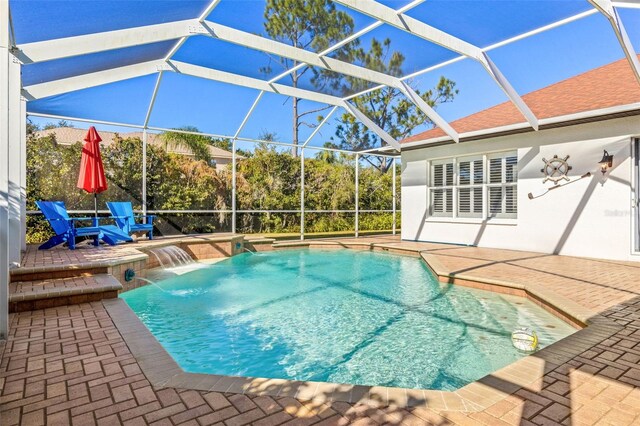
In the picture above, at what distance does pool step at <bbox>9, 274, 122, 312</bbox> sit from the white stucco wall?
32.0ft

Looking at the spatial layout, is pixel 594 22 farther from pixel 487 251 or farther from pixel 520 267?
pixel 487 251

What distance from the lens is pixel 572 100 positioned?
9680mm

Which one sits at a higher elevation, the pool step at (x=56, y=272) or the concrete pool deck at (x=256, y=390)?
the pool step at (x=56, y=272)

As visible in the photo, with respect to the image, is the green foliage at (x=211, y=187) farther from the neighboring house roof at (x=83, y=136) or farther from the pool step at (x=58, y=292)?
the pool step at (x=58, y=292)

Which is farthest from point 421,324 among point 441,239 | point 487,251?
point 441,239

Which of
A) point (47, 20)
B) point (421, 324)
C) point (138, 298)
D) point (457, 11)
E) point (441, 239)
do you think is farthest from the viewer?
point (441, 239)

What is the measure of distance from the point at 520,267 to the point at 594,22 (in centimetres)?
490

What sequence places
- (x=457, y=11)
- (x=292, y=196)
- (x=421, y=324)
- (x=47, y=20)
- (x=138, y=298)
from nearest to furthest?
(x=421, y=324)
(x=47, y=20)
(x=138, y=298)
(x=457, y=11)
(x=292, y=196)

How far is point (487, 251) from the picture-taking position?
32.7 feet

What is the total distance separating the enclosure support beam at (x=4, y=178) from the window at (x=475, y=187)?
1095 centimetres

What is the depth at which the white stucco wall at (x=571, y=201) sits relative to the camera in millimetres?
8117

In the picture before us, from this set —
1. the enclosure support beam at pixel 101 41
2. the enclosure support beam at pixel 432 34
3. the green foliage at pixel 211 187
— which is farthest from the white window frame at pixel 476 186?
the enclosure support beam at pixel 101 41

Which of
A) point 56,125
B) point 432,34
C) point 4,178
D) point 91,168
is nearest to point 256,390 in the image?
point 4,178

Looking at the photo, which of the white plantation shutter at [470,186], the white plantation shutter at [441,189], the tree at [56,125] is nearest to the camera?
the tree at [56,125]
